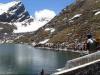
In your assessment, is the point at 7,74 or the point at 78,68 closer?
the point at 78,68

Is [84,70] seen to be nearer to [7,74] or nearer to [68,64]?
[68,64]

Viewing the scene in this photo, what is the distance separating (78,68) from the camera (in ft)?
91.9

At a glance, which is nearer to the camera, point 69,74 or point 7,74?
point 69,74

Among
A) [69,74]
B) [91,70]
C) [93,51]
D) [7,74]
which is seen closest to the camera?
[69,74]

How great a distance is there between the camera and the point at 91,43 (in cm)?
3014

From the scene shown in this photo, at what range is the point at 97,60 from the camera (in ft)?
98.1

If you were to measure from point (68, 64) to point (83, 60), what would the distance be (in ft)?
4.77

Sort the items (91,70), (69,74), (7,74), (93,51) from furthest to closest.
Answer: (7,74) → (93,51) → (91,70) → (69,74)

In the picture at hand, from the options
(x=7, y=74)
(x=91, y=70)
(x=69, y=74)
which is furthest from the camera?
(x=7, y=74)

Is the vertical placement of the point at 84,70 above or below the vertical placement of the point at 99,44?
below

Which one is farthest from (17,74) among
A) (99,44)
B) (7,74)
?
(99,44)

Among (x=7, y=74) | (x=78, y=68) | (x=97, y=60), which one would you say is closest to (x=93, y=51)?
(x=97, y=60)

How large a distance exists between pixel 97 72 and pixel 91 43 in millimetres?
2634

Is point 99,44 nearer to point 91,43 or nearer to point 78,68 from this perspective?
point 91,43
